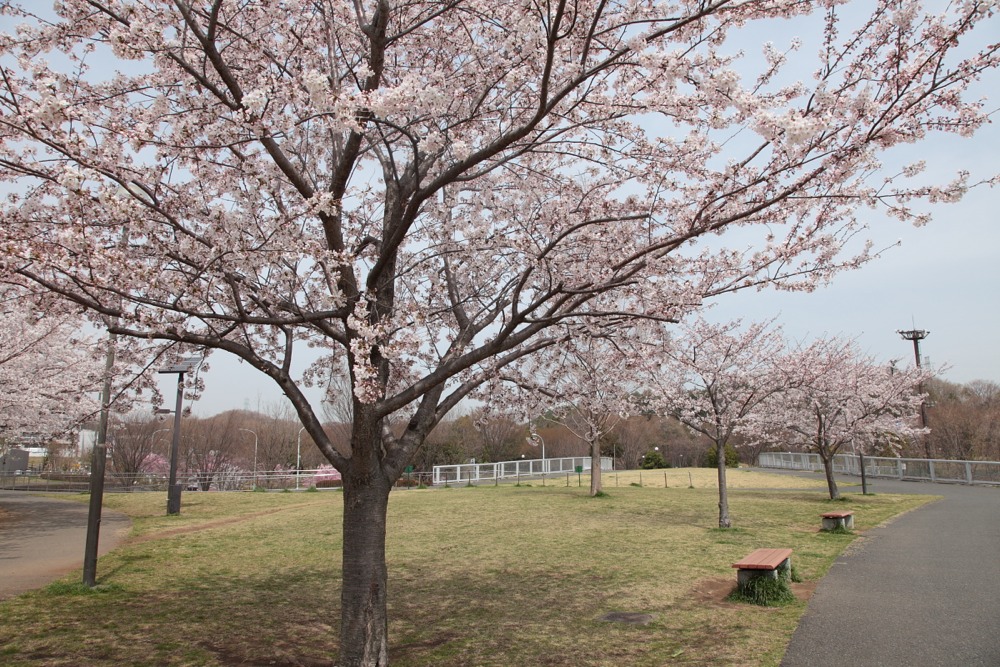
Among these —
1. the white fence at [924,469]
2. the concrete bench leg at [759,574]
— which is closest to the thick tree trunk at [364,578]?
the concrete bench leg at [759,574]

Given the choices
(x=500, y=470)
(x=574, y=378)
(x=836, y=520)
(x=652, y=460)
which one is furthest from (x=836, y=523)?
(x=652, y=460)

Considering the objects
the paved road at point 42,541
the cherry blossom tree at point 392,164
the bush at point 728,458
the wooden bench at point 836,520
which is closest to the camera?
the cherry blossom tree at point 392,164

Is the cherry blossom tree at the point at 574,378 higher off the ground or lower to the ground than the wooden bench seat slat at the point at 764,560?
higher

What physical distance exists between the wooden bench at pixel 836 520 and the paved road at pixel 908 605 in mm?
600

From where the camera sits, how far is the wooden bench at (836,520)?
1299 cm

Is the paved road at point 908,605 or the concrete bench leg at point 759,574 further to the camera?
the concrete bench leg at point 759,574

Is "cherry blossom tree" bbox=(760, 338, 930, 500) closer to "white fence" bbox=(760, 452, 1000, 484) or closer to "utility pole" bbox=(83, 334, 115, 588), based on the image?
"white fence" bbox=(760, 452, 1000, 484)

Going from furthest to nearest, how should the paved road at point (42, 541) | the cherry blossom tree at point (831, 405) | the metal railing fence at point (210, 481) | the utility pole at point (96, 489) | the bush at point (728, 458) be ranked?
the bush at point (728, 458)
the metal railing fence at point (210, 481)
the cherry blossom tree at point (831, 405)
the paved road at point (42, 541)
the utility pole at point (96, 489)

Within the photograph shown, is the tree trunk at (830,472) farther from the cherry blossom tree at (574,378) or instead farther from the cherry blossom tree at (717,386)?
the cherry blossom tree at (574,378)

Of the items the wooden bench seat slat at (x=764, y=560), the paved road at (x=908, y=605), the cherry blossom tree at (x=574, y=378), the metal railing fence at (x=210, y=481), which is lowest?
the metal railing fence at (x=210, y=481)

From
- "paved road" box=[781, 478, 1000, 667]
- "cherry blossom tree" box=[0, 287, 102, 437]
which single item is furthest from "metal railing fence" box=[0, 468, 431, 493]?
"paved road" box=[781, 478, 1000, 667]

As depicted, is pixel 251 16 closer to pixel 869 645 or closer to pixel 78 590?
pixel 78 590

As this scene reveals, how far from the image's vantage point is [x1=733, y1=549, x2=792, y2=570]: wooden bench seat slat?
7363mm

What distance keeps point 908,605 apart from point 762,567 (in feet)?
5.14
